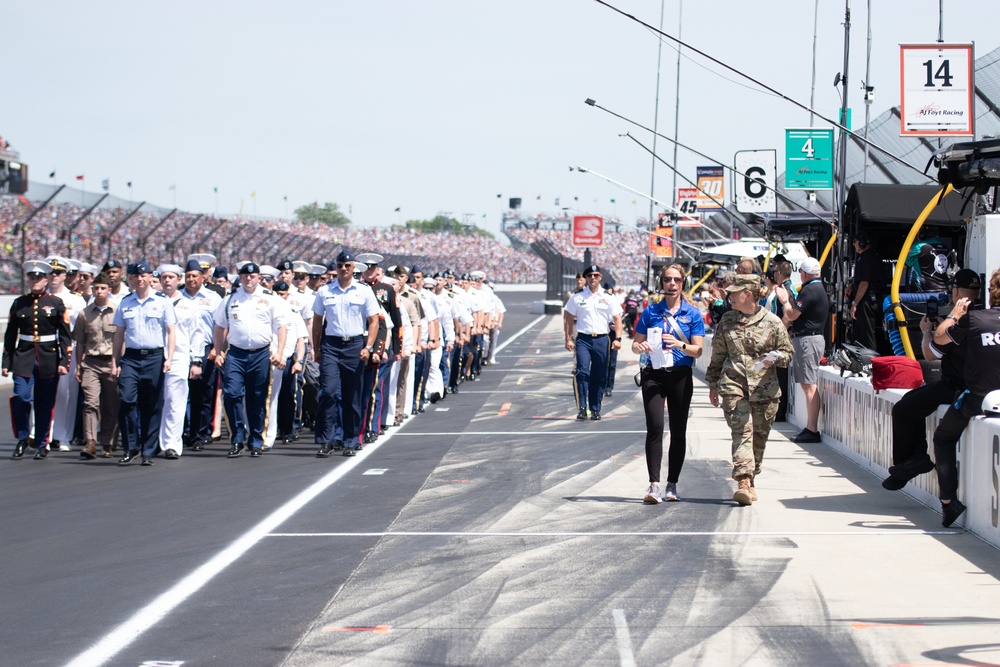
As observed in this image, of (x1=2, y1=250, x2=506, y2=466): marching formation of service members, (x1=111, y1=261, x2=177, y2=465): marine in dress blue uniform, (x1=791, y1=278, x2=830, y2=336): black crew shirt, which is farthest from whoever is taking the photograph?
(x1=791, y1=278, x2=830, y2=336): black crew shirt

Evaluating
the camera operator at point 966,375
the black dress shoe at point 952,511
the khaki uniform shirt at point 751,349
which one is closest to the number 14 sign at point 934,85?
the khaki uniform shirt at point 751,349

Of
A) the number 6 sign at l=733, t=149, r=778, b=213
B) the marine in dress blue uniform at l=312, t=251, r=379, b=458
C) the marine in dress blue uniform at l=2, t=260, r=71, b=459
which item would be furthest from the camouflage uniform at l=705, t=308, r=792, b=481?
the number 6 sign at l=733, t=149, r=778, b=213

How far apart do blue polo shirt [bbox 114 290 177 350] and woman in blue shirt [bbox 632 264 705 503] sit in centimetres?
489

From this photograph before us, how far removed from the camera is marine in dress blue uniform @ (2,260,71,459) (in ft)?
43.0

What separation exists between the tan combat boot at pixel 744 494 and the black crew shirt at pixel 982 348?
5.90ft

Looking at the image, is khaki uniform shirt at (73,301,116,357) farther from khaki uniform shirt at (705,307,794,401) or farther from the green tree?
the green tree

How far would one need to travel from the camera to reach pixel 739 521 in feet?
28.7

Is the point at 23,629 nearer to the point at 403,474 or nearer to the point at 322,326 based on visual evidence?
the point at 403,474

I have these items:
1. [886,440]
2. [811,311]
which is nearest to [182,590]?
[886,440]

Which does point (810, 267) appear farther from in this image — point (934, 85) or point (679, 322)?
point (679, 322)

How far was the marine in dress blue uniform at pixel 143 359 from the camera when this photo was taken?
40.4 ft

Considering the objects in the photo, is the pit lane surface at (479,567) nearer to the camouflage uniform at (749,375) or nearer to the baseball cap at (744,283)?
the camouflage uniform at (749,375)

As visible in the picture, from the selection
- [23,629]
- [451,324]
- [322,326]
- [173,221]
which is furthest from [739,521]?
[173,221]

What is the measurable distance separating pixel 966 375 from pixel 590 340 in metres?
8.07
